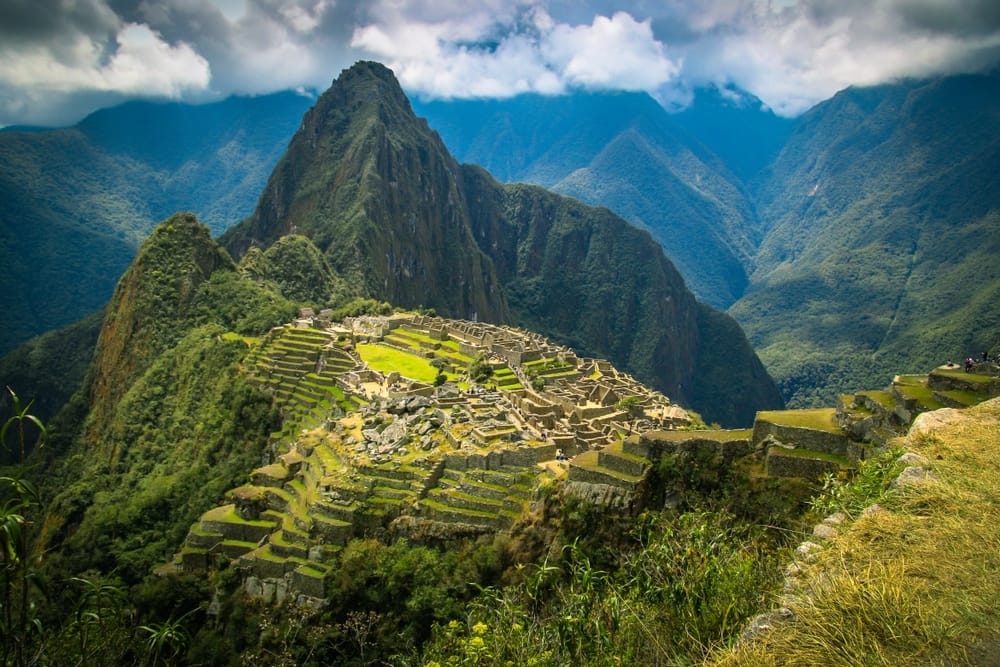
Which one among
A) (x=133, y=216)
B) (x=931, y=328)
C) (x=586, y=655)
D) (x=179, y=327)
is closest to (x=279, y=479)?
(x=586, y=655)

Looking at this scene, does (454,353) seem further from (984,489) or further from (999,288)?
(999,288)

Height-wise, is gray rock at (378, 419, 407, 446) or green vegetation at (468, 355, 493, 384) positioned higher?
green vegetation at (468, 355, 493, 384)

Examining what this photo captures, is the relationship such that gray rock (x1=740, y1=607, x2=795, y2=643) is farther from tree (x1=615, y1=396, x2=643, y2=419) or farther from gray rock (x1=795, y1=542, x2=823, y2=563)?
tree (x1=615, y1=396, x2=643, y2=419)

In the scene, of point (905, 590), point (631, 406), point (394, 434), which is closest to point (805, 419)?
point (905, 590)

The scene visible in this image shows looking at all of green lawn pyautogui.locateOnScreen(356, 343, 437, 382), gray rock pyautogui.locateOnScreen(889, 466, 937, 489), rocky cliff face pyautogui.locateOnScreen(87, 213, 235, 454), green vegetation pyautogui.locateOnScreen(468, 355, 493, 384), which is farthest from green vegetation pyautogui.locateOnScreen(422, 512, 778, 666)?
rocky cliff face pyautogui.locateOnScreen(87, 213, 235, 454)

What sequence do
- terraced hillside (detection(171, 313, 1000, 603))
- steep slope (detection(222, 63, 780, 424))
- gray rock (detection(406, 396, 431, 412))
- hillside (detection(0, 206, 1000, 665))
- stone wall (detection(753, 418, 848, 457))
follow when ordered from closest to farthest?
1. hillside (detection(0, 206, 1000, 665))
2. stone wall (detection(753, 418, 848, 457))
3. terraced hillside (detection(171, 313, 1000, 603))
4. gray rock (detection(406, 396, 431, 412))
5. steep slope (detection(222, 63, 780, 424))

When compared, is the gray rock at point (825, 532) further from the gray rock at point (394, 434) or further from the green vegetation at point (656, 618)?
the gray rock at point (394, 434)

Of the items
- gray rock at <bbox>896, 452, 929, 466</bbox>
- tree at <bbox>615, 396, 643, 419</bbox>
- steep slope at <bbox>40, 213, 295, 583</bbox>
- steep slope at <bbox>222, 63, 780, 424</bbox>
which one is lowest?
steep slope at <bbox>40, 213, 295, 583</bbox>
